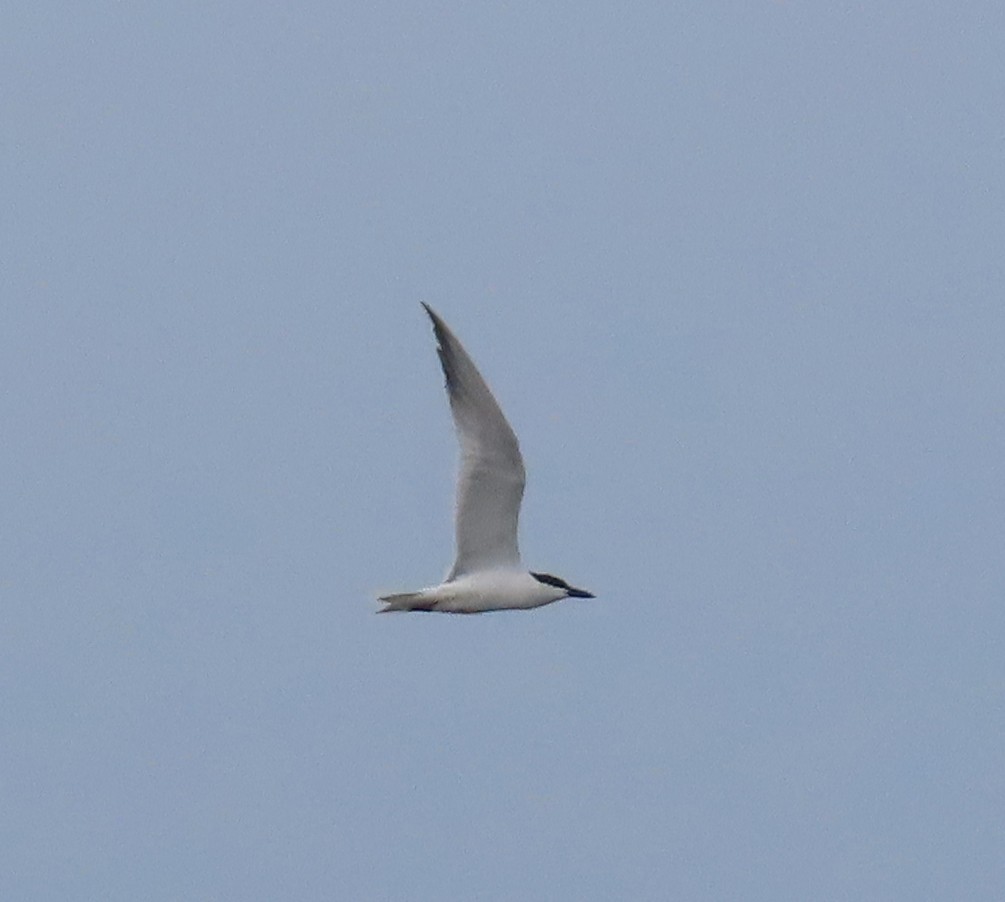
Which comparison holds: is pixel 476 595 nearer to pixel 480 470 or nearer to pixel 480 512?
pixel 480 512

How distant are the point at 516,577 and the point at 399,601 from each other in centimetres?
133

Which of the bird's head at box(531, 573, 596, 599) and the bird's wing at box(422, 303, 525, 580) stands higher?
the bird's wing at box(422, 303, 525, 580)

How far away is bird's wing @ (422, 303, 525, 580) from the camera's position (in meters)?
28.7

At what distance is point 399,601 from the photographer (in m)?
29.6

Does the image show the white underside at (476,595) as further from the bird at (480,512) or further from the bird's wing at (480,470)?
the bird's wing at (480,470)

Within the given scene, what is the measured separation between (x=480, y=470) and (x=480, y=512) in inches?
22.5

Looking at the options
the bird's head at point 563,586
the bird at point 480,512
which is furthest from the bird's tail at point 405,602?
the bird's head at point 563,586

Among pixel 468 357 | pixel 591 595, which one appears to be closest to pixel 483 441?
pixel 468 357

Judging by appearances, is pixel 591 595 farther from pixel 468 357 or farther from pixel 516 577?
pixel 468 357

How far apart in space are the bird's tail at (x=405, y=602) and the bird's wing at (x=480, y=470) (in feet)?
1.48

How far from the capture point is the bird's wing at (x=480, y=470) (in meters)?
28.7

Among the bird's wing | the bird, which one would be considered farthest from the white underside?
the bird's wing

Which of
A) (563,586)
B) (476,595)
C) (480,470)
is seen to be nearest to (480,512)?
(480,470)

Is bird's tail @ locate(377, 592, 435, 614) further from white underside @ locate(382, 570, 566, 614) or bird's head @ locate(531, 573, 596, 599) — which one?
bird's head @ locate(531, 573, 596, 599)
